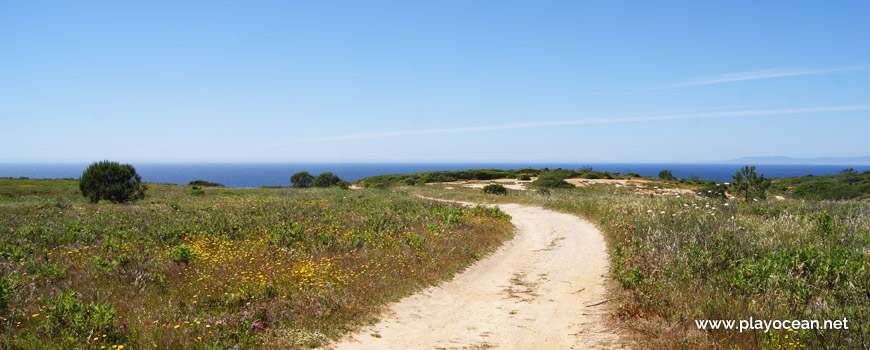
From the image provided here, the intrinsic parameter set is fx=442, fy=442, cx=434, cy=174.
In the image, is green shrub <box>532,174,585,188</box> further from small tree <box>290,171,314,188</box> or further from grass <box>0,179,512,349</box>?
grass <box>0,179,512,349</box>

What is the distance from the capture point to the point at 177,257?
29.6 feet

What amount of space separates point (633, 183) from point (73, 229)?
5583cm

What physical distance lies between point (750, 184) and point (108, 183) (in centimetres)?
3844

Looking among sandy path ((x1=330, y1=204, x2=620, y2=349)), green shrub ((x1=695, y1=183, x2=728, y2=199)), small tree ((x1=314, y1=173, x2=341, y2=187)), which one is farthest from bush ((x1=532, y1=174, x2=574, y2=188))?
sandy path ((x1=330, y1=204, x2=620, y2=349))

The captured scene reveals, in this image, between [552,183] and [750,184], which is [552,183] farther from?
[750,184]

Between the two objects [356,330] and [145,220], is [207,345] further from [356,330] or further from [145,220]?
[145,220]

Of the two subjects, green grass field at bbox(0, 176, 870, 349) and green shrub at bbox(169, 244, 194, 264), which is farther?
green shrub at bbox(169, 244, 194, 264)

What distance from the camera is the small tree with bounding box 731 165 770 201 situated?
89.1 ft

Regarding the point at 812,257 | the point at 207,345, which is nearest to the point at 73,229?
the point at 207,345

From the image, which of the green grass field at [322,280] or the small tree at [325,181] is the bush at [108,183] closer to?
the green grass field at [322,280]

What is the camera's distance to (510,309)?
8289 mm

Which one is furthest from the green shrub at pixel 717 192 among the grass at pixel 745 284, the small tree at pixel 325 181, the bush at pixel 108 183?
the small tree at pixel 325 181

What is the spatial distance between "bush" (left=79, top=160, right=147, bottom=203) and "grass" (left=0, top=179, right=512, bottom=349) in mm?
9769

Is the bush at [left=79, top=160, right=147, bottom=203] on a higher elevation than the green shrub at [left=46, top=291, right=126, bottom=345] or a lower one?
higher
